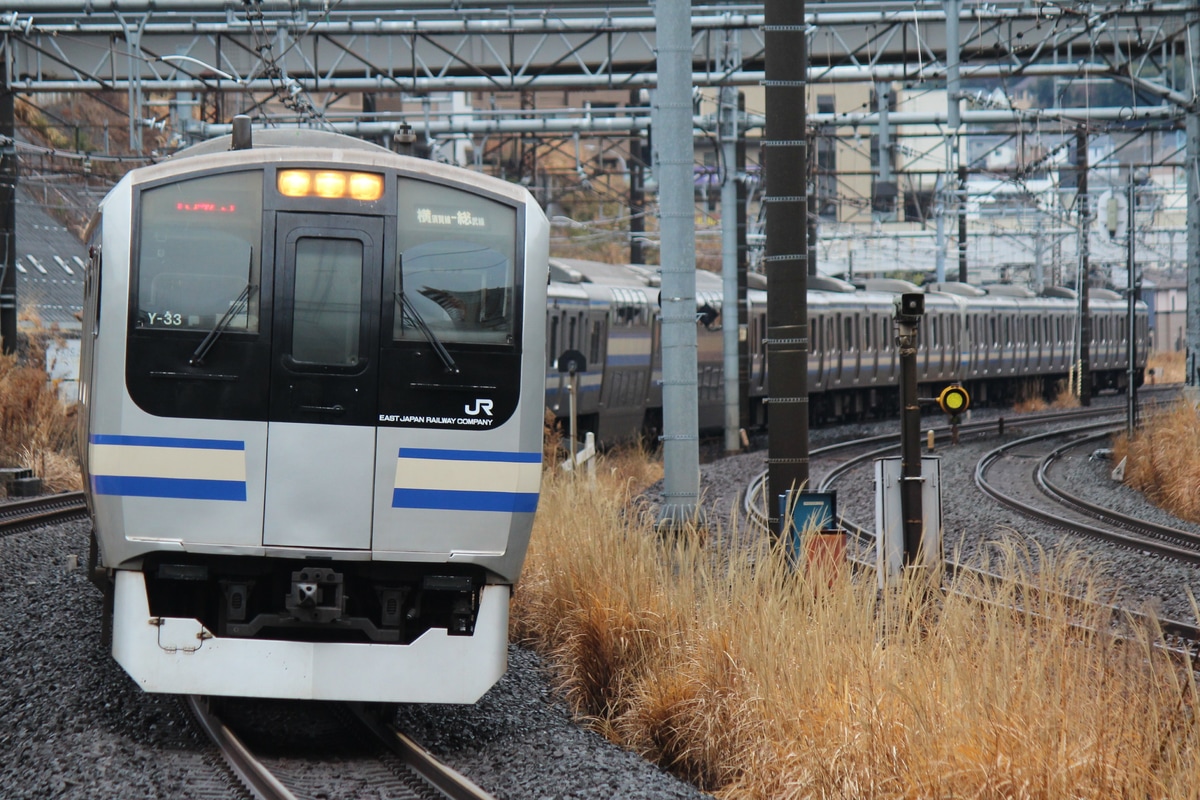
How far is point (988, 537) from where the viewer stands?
1388 centimetres

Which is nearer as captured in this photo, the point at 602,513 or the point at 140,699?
the point at 140,699

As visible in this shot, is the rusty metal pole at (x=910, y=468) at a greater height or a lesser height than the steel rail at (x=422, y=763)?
greater

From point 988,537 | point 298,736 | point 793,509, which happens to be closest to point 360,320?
point 298,736

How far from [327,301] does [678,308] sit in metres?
4.10

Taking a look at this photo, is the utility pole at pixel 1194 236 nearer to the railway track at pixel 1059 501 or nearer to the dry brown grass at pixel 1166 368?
the railway track at pixel 1059 501

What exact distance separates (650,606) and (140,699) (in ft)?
8.75

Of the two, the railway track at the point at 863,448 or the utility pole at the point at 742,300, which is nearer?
the railway track at the point at 863,448

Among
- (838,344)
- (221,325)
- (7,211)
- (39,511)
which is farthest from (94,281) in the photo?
(838,344)

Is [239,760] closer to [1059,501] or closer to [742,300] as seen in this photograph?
[1059,501]

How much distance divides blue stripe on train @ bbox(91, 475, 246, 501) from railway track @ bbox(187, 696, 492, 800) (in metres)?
1.11

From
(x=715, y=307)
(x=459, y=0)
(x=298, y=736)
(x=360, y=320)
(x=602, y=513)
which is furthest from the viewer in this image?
(x=715, y=307)

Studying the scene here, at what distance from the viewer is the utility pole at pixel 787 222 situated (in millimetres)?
9242

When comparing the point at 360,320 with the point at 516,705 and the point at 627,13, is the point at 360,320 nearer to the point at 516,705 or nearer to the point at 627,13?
the point at 516,705

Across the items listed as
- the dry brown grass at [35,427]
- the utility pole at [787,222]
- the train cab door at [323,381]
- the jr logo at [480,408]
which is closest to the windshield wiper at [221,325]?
the train cab door at [323,381]
